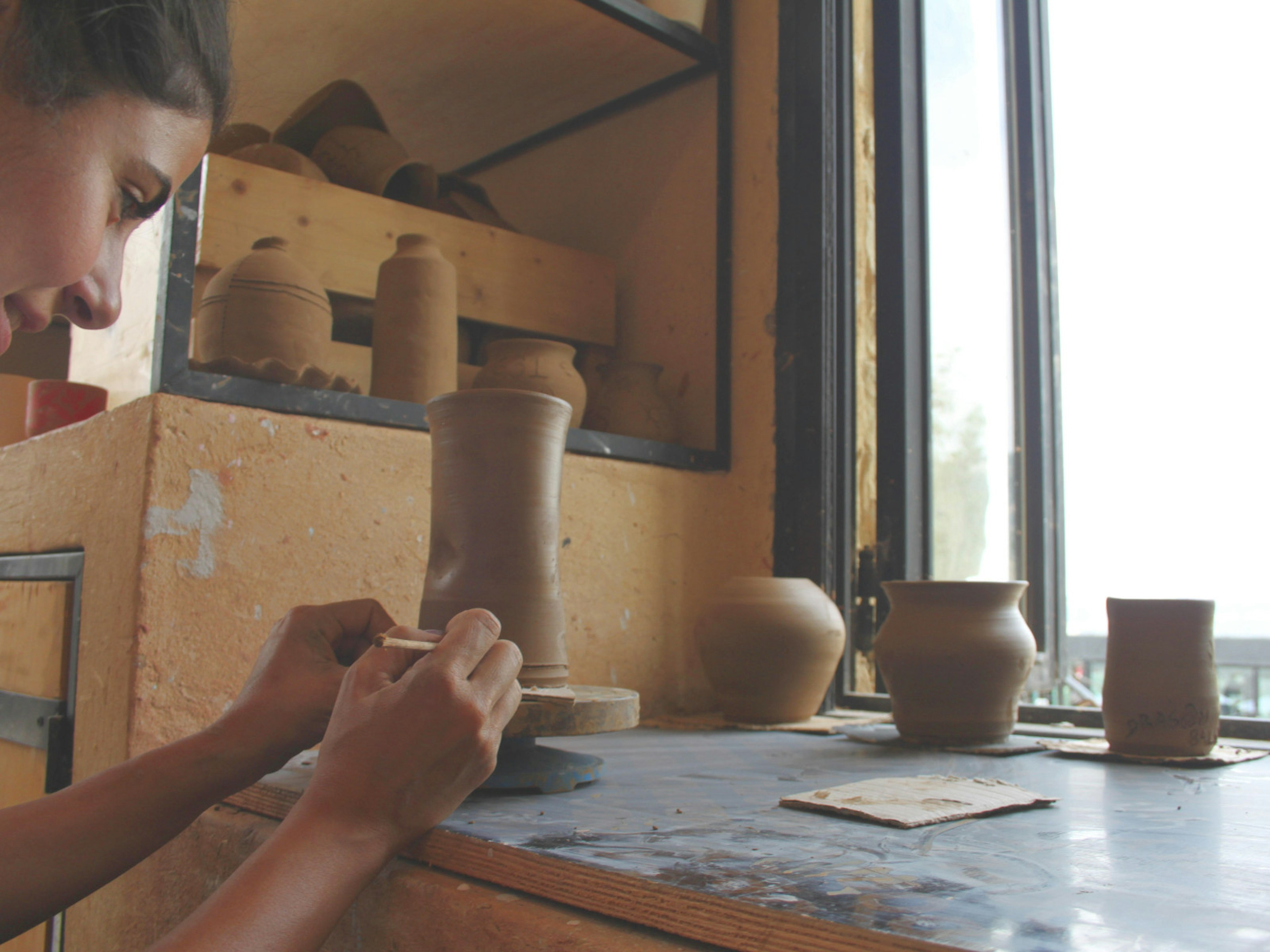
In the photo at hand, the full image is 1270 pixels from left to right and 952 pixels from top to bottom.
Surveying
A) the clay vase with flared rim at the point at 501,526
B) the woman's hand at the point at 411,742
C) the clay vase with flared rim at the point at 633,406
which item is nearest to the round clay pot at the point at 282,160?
the clay vase with flared rim at the point at 633,406

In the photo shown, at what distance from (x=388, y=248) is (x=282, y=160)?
293 mm

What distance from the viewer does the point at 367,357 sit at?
2.10 meters

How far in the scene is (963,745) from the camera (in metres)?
1.48

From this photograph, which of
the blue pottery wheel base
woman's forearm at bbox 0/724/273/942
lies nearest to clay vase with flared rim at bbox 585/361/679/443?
the blue pottery wheel base

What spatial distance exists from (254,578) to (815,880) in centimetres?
100

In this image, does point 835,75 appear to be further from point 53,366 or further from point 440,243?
point 53,366

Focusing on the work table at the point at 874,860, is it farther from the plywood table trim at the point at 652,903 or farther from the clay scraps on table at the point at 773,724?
the clay scraps on table at the point at 773,724

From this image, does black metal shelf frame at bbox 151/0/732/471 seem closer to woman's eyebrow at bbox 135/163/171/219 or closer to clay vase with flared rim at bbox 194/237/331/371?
clay vase with flared rim at bbox 194/237/331/371

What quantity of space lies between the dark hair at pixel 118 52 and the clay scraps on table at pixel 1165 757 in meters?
1.40

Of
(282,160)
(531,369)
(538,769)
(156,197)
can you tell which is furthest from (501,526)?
(282,160)

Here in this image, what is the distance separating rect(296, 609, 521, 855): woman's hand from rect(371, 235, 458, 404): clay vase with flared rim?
98 cm

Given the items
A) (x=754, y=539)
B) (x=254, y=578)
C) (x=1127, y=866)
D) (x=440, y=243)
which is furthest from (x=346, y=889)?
(x=440, y=243)

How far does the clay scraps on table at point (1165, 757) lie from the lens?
4.40 feet

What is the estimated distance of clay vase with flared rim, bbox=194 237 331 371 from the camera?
64.2 inches
